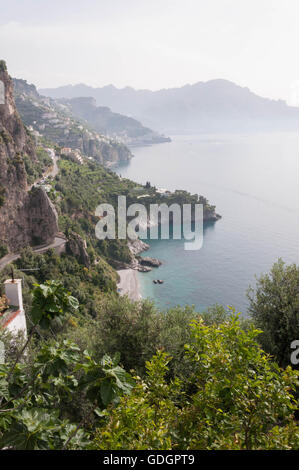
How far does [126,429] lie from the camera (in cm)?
399

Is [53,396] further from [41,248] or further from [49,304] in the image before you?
[41,248]

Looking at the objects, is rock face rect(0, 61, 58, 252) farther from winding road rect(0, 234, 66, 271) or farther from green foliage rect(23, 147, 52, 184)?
green foliage rect(23, 147, 52, 184)

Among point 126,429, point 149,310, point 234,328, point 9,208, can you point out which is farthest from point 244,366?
point 9,208

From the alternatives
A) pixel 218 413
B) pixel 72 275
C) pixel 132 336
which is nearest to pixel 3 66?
pixel 72 275

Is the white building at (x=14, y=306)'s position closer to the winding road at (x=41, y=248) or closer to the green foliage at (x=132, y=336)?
the green foliage at (x=132, y=336)

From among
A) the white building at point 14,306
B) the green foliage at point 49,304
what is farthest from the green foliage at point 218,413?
the white building at point 14,306

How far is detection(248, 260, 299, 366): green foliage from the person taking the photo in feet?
35.6

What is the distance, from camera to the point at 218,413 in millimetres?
4512

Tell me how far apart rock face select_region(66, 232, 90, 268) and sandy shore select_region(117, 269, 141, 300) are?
291 inches

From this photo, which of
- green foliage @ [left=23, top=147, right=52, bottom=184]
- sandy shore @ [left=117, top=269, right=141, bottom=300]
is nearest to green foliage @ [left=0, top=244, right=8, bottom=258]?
green foliage @ [left=23, top=147, right=52, bottom=184]

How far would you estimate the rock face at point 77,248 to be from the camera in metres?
38.2

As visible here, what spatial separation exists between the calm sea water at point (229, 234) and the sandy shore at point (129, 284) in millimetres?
1418
